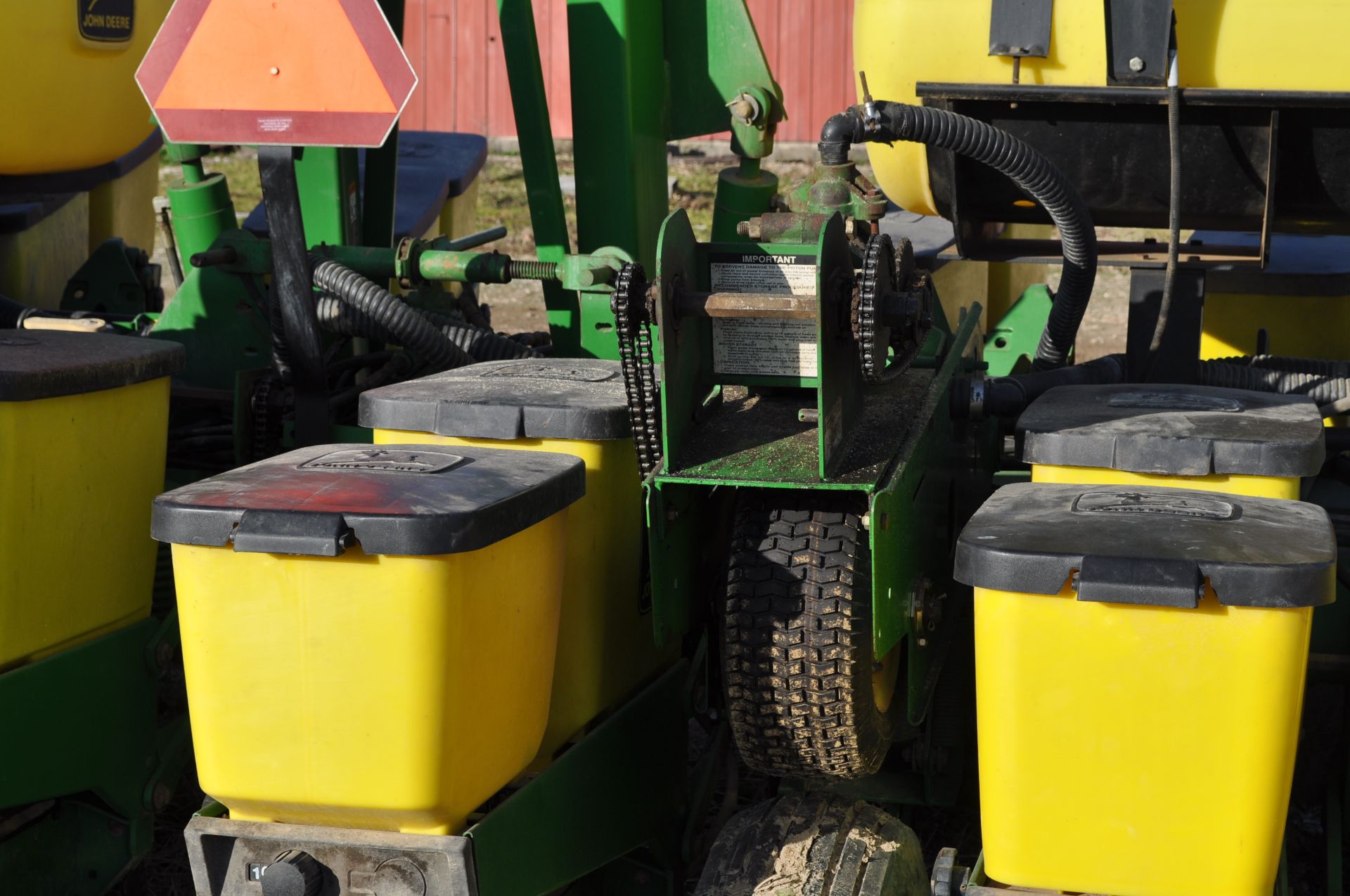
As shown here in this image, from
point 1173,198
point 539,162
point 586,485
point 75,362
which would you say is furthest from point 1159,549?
point 539,162

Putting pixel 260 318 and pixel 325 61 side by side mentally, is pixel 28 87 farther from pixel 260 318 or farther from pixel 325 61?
pixel 325 61

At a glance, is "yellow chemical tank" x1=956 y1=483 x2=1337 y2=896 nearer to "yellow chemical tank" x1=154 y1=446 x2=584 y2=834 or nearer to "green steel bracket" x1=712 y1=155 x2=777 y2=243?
"yellow chemical tank" x1=154 y1=446 x2=584 y2=834

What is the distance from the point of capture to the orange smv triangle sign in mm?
3043

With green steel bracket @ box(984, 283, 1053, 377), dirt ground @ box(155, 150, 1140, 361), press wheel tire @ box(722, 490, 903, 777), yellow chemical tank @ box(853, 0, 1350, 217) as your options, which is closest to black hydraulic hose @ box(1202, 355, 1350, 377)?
yellow chemical tank @ box(853, 0, 1350, 217)

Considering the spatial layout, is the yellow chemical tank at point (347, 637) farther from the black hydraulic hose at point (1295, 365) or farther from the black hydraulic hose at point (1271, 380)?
the black hydraulic hose at point (1295, 365)

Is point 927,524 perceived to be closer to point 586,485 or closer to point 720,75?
point 586,485

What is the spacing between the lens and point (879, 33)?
130 inches

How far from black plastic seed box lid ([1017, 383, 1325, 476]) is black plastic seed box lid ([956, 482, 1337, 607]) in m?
0.21

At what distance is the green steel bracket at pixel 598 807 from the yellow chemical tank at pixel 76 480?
40.1 inches

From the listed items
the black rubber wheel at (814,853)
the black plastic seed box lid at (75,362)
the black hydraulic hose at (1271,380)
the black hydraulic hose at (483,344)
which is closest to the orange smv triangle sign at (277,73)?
the black plastic seed box lid at (75,362)

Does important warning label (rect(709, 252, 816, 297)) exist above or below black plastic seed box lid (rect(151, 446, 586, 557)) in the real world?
above

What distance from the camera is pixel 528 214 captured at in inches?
464

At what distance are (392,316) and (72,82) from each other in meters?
1.26

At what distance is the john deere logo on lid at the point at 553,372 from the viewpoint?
294 cm
